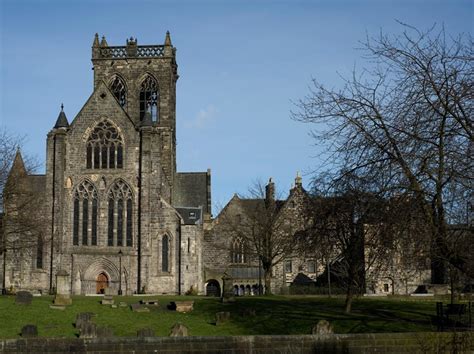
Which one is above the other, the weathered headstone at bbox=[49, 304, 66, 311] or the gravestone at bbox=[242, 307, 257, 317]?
the weathered headstone at bbox=[49, 304, 66, 311]

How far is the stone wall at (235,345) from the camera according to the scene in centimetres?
1877

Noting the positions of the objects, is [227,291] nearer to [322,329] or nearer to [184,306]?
[184,306]

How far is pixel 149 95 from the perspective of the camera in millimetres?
69000

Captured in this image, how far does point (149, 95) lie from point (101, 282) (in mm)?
19334

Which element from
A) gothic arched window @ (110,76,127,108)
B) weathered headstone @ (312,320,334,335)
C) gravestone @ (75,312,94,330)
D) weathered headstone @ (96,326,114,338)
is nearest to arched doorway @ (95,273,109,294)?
gothic arched window @ (110,76,127,108)

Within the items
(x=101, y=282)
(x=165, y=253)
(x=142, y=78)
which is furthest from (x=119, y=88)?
(x=101, y=282)

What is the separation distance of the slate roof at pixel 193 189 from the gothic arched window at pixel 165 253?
15.3 m

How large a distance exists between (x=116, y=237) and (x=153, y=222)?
2.97 meters

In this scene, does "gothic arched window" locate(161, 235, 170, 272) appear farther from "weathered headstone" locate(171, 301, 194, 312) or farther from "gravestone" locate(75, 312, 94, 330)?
"gravestone" locate(75, 312, 94, 330)

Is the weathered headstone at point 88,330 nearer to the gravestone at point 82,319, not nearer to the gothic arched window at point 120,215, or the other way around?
the gravestone at point 82,319

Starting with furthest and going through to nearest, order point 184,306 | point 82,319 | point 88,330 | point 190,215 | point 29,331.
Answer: point 190,215, point 184,306, point 82,319, point 88,330, point 29,331

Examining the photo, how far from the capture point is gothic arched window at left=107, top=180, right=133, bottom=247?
188 feet

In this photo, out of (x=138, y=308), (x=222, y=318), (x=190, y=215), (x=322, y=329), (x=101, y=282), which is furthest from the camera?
(x=190, y=215)

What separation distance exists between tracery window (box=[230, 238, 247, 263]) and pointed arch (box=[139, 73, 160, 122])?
1405 cm
